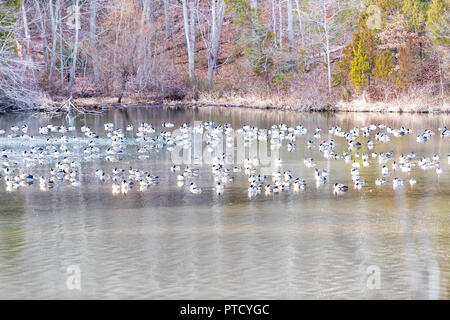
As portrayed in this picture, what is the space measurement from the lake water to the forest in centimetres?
1743

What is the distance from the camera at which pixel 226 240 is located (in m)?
13.4

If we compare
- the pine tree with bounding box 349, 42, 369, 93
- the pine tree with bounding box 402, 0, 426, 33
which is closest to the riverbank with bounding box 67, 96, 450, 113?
the pine tree with bounding box 349, 42, 369, 93

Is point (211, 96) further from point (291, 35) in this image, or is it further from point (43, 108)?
point (43, 108)

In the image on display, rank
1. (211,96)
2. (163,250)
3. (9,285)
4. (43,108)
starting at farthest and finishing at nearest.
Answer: (211,96), (43,108), (163,250), (9,285)

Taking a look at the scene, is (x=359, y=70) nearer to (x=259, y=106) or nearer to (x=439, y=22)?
(x=439, y=22)

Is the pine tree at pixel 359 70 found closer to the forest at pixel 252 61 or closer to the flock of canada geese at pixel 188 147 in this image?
the forest at pixel 252 61

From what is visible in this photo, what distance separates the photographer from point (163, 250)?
12.9 metres

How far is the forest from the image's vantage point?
38062mm

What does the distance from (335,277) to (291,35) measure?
36452mm

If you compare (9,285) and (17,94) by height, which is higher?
(17,94)

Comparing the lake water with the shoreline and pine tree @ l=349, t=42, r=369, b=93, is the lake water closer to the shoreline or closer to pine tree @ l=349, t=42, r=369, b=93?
the shoreline

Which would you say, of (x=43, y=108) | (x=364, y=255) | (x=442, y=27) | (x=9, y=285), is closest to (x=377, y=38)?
(x=442, y=27)
